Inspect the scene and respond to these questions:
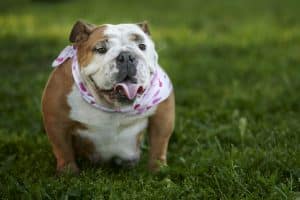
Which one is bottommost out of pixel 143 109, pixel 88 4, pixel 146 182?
pixel 88 4

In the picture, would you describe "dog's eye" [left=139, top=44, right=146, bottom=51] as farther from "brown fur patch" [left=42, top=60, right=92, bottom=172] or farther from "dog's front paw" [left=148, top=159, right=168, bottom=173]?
"dog's front paw" [left=148, top=159, right=168, bottom=173]

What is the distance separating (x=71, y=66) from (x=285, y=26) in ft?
20.0

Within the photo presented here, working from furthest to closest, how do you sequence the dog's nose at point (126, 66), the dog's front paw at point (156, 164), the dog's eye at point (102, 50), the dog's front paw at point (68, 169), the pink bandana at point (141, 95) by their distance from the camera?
the dog's front paw at point (156, 164) → the dog's front paw at point (68, 169) → the pink bandana at point (141, 95) → the dog's eye at point (102, 50) → the dog's nose at point (126, 66)

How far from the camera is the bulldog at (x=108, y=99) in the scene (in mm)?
3627

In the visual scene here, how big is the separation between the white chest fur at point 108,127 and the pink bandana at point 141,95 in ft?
0.13

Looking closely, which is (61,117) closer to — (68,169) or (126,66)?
Result: (68,169)

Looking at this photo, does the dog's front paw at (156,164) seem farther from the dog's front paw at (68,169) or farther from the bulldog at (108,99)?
the dog's front paw at (68,169)

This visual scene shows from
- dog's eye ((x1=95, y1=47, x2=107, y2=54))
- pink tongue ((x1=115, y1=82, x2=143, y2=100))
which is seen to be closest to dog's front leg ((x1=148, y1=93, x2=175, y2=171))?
pink tongue ((x1=115, y1=82, x2=143, y2=100))

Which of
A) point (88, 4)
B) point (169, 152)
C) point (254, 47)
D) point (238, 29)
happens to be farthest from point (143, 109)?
point (88, 4)

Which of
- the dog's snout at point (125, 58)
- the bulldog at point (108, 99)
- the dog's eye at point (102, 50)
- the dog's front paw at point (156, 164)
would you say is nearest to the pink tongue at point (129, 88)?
the bulldog at point (108, 99)

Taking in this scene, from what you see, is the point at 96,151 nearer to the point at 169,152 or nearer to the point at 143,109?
the point at 143,109

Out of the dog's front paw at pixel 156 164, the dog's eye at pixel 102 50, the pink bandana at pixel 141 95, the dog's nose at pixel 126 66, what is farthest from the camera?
the dog's front paw at pixel 156 164

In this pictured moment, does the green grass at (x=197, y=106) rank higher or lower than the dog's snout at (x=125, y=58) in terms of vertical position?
lower

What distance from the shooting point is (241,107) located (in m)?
5.64
